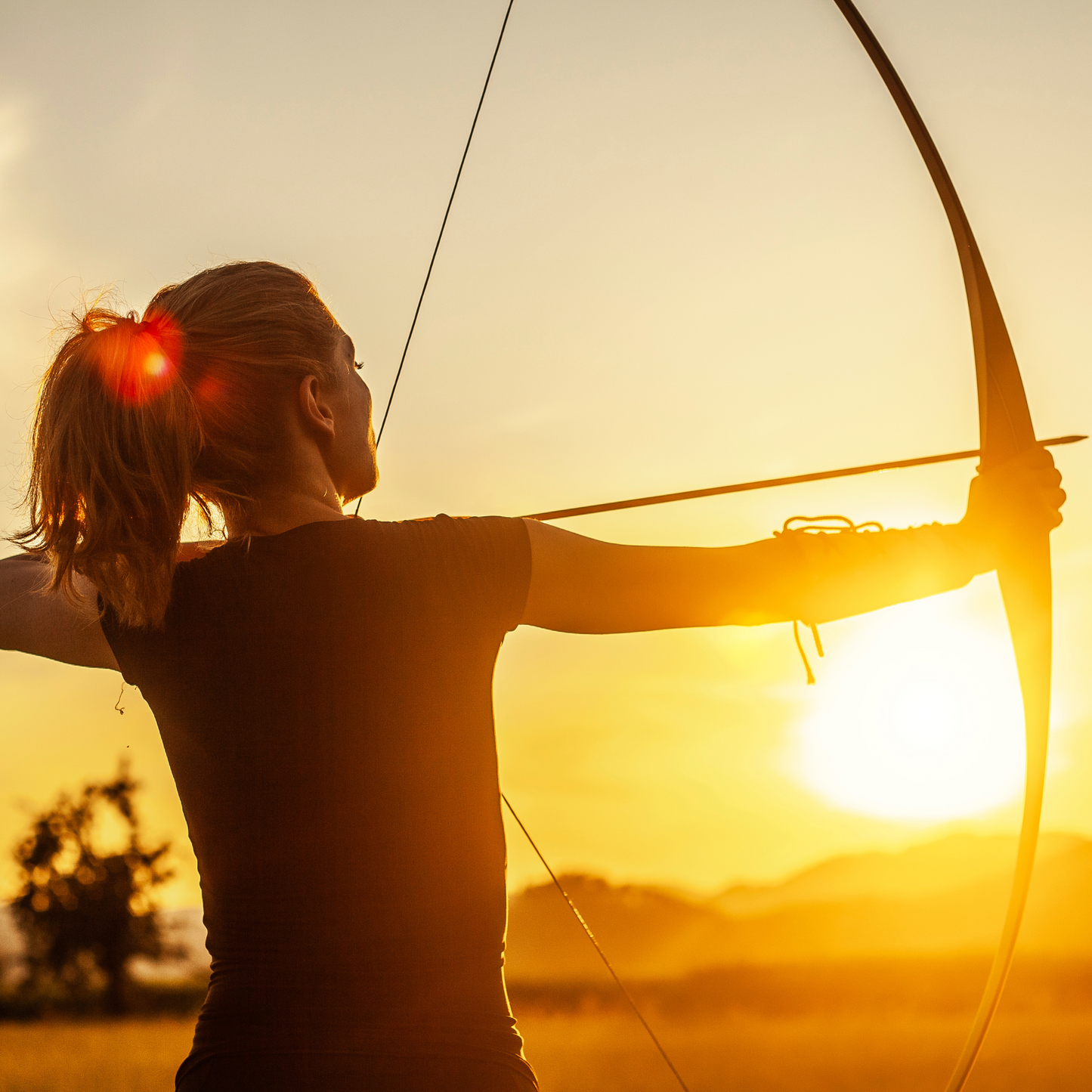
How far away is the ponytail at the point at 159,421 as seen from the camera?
0.89 metres

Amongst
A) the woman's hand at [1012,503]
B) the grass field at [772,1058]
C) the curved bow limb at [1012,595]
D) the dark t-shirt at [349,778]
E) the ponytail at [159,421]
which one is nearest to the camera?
the dark t-shirt at [349,778]

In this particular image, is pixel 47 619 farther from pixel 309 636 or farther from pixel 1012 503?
pixel 1012 503

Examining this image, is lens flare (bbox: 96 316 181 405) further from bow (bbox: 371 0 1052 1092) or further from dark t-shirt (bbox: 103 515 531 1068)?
bow (bbox: 371 0 1052 1092)

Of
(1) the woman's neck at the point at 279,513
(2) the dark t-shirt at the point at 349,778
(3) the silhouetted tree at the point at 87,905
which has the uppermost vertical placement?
(3) the silhouetted tree at the point at 87,905

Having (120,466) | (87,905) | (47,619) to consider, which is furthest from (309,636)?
(87,905)

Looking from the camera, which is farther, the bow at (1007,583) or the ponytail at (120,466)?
the bow at (1007,583)

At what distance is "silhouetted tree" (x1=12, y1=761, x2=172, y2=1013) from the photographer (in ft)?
87.9

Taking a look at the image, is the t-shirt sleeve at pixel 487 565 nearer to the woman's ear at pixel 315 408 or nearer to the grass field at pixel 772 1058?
the woman's ear at pixel 315 408

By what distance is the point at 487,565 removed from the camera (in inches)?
33.5

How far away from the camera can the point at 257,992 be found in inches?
31.7

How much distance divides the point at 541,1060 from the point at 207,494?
2456 centimetres

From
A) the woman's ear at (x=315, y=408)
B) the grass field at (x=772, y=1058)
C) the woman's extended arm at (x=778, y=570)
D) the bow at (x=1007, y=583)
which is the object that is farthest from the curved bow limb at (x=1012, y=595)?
the grass field at (x=772, y=1058)

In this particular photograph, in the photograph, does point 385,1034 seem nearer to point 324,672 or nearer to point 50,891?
point 324,672

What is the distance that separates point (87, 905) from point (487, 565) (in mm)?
32064
